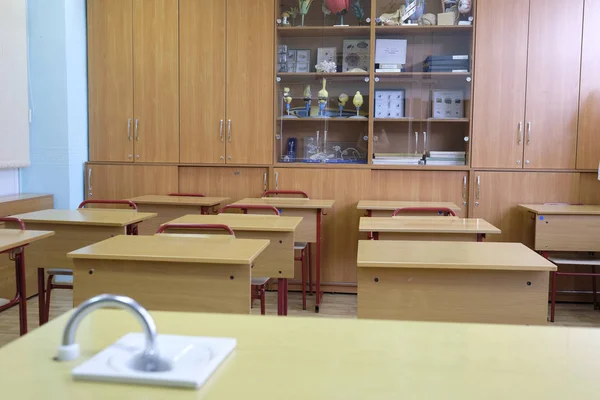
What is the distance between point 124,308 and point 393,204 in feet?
11.7

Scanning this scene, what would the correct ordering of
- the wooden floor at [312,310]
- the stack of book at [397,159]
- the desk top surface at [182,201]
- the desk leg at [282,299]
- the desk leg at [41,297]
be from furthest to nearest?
1. the stack of book at [397,159]
2. the desk top surface at [182,201]
3. the wooden floor at [312,310]
4. the desk leg at [41,297]
5. the desk leg at [282,299]

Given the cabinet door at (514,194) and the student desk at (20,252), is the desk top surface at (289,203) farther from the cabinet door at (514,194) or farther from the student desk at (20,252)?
the student desk at (20,252)

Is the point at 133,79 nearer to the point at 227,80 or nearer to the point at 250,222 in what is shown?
the point at 227,80

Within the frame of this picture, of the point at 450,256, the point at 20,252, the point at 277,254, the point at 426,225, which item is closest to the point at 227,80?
the point at 277,254

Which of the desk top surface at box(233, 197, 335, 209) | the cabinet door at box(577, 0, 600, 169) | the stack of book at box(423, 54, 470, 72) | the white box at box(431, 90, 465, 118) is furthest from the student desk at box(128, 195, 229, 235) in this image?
the cabinet door at box(577, 0, 600, 169)

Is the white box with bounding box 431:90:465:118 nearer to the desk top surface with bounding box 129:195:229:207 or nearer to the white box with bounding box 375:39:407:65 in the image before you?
the white box with bounding box 375:39:407:65

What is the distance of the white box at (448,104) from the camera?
186 inches

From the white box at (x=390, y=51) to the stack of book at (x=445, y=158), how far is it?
0.82 meters

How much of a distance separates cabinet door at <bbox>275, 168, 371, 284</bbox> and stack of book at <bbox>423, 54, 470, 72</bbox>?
1.03 m

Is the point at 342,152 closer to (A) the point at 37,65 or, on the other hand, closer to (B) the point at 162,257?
(A) the point at 37,65

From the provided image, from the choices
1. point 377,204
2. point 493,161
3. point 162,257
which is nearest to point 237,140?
point 377,204

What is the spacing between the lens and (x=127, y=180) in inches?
199

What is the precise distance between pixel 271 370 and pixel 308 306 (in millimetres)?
3423

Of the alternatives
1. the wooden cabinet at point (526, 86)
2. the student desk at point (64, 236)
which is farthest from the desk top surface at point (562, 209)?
the student desk at point (64, 236)
